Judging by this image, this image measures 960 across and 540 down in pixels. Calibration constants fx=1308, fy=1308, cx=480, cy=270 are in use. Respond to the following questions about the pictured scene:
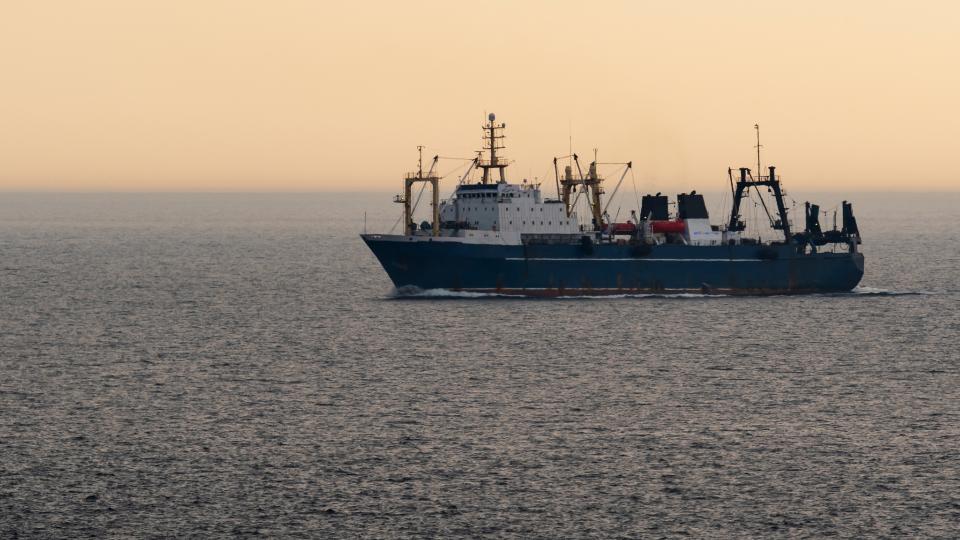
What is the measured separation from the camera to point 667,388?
58750 mm

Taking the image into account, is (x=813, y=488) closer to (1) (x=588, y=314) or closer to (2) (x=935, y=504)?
(2) (x=935, y=504)

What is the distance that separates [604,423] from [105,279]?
7546cm

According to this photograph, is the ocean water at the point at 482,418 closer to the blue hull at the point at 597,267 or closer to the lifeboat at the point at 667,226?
the blue hull at the point at 597,267

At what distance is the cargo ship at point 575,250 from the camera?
87.6m

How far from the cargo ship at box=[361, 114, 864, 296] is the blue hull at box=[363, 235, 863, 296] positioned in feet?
0.23

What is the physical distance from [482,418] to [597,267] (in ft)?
128

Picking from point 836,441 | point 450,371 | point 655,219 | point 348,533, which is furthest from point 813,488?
point 655,219

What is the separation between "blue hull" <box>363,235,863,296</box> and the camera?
87.1m

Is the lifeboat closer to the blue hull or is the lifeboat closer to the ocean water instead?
the blue hull

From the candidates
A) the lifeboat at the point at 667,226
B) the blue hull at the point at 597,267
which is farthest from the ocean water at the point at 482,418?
the lifeboat at the point at 667,226

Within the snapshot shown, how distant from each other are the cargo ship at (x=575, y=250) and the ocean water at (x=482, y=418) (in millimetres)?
1622

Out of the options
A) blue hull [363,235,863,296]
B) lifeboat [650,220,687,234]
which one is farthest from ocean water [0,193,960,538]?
lifeboat [650,220,687,234]

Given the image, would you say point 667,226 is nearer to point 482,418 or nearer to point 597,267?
point 597,267

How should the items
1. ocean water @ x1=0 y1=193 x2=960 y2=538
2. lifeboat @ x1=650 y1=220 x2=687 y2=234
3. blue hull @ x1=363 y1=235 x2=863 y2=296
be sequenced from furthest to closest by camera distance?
lifeboat @ x1=650 y1=220 x2=687 y2=234
blue hull @ x1=363 y1=235 x2=863 y2=296
ocean water @ x1=0 y1=193 x2=960 y2=538
